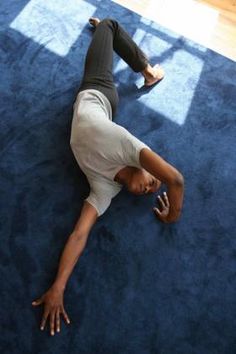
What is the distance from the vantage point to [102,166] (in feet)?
4.00

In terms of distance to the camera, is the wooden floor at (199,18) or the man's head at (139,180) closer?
the man's head at (139,180)

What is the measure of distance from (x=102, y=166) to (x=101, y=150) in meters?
0.06

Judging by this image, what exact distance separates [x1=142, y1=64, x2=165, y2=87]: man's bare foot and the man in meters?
0.22

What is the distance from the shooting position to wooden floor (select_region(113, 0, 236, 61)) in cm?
186

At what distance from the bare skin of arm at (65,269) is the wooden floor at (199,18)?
3.85ft

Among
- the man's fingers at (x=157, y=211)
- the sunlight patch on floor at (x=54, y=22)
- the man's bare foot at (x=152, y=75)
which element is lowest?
the man's fingers at (x=157, y=211)

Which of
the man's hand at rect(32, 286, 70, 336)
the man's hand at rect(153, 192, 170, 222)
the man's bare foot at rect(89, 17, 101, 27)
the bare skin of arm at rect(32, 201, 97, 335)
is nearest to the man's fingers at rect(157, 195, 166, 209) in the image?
the man's hand at rect(153, 192, 170, 222)

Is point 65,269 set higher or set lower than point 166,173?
lower

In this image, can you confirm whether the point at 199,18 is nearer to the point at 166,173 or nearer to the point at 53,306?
the point at 166,173

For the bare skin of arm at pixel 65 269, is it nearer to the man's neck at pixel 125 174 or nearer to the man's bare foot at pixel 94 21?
the man's neck at pixel 125 174

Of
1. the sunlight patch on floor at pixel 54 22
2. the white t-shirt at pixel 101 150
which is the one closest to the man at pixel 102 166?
the white t-shirt at pixel 101 150

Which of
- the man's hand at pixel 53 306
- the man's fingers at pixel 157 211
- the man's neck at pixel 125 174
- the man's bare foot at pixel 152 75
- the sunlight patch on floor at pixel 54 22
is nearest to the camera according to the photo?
the man's hand at pixel 53 306

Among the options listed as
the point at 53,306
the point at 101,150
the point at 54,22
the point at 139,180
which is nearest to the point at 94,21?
the point at 54,22

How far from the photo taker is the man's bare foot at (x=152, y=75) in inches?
62.5
